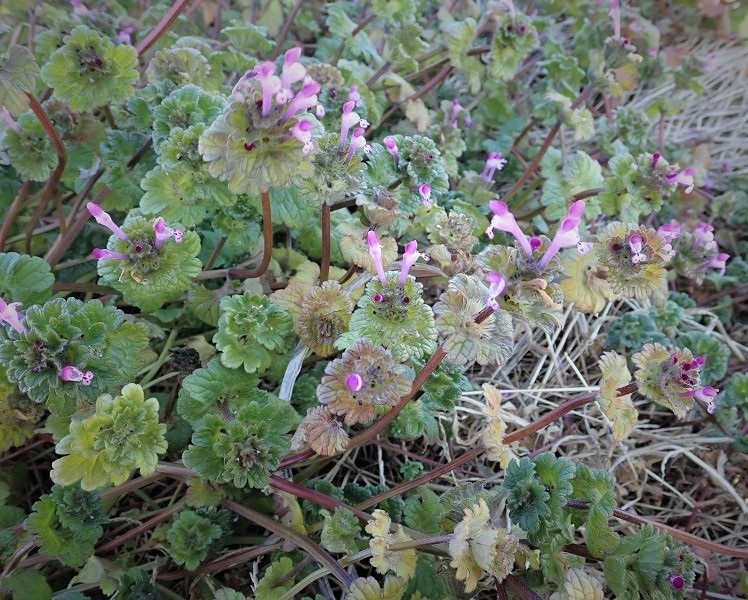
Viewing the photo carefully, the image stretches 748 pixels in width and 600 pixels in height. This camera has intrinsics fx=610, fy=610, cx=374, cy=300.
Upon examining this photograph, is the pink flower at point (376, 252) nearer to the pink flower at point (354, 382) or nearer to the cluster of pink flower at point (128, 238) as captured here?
the pink flower at point (354, 382)

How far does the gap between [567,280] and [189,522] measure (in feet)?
3.59

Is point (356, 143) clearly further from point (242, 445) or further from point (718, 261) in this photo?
point (718, 261)

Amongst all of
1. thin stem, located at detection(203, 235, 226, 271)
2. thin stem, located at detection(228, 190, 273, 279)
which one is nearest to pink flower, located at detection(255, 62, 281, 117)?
thin stem, located at detection(228, 190, 273, 279)

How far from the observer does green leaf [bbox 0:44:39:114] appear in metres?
1.38

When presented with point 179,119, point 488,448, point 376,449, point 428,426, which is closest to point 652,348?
point 488,448

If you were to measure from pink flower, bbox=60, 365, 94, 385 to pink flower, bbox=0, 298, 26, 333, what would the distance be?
12 cm

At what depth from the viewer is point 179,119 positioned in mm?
1561

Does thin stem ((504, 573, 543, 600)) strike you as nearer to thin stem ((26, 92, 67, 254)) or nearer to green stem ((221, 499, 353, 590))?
green stem ((221, 499, 353, 590))

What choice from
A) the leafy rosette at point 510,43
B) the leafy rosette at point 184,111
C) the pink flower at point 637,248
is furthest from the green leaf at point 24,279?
the leafy rosette at point 510,43

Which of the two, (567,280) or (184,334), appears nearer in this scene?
(567,280)

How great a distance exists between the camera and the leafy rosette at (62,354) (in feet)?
4.08

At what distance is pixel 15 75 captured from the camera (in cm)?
138

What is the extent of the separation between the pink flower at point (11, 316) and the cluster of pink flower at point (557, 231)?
0.98 meters

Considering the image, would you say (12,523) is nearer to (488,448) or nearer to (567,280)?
(488,448)
